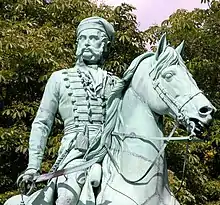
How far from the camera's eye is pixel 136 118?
16.6ft

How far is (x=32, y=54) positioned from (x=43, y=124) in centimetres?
555

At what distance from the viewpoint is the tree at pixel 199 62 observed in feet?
37.1

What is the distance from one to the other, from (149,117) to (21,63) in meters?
6.45

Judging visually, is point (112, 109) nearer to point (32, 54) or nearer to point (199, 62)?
point (32, 54)

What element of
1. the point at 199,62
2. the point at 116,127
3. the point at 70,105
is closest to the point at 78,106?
the point at 70,105

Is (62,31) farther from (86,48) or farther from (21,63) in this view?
(86,48)

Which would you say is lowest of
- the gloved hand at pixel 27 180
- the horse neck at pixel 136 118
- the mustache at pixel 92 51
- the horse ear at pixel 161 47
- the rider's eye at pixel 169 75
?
the gloved hand at pixel 27 180

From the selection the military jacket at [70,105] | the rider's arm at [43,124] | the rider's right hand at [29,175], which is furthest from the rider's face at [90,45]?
the rider's right hand at [29,175]

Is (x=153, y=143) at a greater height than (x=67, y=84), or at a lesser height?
lesser

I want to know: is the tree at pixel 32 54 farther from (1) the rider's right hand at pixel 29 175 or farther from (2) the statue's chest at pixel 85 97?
(1) the rider's right hand at pixel 29 175

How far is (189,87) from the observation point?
15.8 feet

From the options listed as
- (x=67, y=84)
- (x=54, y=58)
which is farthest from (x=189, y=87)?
(x=54, y=58)

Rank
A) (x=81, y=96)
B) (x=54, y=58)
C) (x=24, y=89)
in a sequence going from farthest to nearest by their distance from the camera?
(x=24, y=89) < (x=54, y=58) < (x=81, y=96)

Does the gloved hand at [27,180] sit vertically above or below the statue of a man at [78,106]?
below
